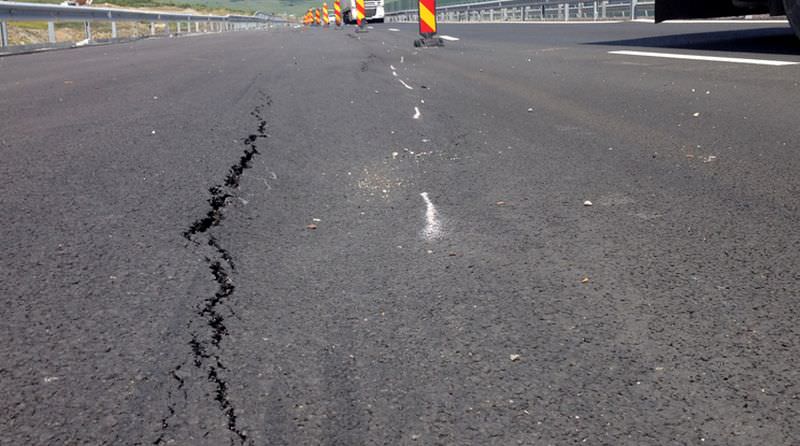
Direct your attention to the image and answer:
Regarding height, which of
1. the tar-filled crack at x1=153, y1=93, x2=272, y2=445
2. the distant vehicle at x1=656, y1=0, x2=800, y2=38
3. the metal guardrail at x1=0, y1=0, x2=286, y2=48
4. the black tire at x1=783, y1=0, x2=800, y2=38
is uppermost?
the metal guardrail at x1=0, y1=0, x2=286, y2=48

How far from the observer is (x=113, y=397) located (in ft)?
5.59

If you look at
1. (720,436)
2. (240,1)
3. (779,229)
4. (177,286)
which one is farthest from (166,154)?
(240,1)

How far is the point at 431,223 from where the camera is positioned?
9.90 feet

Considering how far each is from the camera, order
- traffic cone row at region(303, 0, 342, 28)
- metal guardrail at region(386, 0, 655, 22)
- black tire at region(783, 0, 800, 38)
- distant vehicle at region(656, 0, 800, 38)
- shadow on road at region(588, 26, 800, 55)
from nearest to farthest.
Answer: black tire at region(783, 0, 800, 38), distant vehicle at region(656, 0, 800, 38), shadow on road at region(588, 26, 800, 55), metal guardrail at region(386, 0, 655, 22), traffic cone row at region(303, 0, 342, 28)

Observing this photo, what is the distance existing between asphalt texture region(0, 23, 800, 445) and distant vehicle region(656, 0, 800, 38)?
5307 millimetres

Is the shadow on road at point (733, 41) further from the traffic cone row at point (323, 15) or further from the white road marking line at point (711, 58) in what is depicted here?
the traffic cone row at point (323, 15)

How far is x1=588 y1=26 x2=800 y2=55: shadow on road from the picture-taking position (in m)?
10.2

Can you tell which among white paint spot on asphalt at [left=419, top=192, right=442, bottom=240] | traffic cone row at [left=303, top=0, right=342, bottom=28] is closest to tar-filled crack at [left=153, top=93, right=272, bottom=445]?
white paint spot on asphalt at [left=419, top=192, right=442, bottom=240]

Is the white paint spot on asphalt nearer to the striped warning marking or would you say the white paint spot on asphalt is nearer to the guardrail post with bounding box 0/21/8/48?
the striped warning marking

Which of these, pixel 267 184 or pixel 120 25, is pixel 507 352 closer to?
pixel 267 184

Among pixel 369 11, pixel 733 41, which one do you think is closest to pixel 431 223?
pixel 733 41

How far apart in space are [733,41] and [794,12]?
275 cm

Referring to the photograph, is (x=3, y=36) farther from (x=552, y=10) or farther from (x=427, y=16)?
(x=552, y=10)

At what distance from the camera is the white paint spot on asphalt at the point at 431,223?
2873 mm
